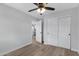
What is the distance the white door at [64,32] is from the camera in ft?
14.1

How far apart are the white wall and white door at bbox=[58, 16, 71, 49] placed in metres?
2.35

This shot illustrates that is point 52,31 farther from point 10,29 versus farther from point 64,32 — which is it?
point 10,29

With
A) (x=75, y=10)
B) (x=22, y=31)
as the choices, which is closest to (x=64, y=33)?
(x=75, y=10)

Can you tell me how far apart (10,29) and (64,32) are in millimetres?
2984

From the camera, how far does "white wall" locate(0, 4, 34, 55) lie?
10.9 feet

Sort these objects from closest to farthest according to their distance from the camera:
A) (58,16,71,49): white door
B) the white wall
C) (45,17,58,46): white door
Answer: the white wall
(58,16,71,49): white door
(45,17,58,46): white door

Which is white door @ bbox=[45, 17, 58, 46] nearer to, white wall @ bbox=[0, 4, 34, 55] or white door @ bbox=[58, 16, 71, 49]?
white door @ bbox=[58, 16, 71, 49]

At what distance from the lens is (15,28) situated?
4066 mm

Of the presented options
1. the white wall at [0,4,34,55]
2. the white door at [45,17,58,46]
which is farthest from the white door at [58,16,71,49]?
the white wall at [0,4,34,55]

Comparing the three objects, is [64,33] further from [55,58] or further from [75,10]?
[55,58]

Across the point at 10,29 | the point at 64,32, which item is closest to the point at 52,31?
the point at 64,32

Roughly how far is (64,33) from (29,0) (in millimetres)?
3960

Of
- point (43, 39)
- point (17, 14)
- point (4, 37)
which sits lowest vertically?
point (43, 39)

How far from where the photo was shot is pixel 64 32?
4.48m
